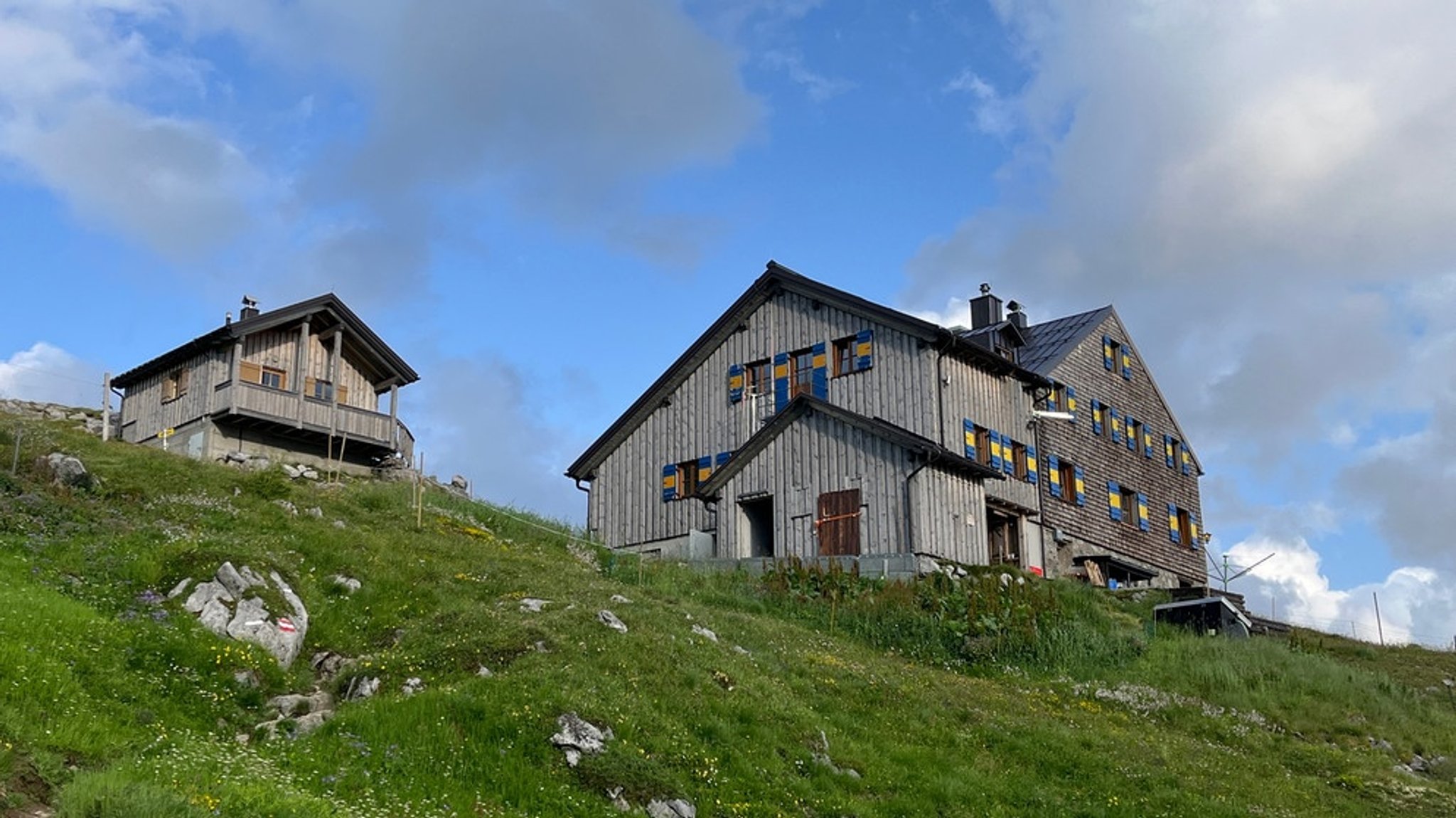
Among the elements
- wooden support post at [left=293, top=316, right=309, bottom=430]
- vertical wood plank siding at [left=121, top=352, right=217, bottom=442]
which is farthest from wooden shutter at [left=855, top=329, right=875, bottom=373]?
vertical wood plank siding at [left=121, top=352, right=217, bottom=442]

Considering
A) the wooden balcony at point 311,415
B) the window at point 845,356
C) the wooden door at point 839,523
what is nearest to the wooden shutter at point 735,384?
the window at point 845,356

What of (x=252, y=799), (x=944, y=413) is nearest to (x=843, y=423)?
(x=944, y=413)

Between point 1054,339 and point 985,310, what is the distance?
262 cm

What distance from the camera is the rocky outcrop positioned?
63.9 ft

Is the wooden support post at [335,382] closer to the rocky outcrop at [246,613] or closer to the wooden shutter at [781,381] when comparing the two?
the wooden shutter at [781,381]

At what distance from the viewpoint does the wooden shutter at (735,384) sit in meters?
43.4

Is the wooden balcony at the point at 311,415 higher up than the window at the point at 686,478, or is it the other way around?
the wooden balcony at the point at 311,415

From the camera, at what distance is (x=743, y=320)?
44219mm

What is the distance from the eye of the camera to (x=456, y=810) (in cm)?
1457

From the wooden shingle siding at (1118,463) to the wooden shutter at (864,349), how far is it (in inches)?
284

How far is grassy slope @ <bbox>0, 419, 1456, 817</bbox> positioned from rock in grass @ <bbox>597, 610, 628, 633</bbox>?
0.27m

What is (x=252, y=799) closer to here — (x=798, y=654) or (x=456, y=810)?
(x=456, y=810)

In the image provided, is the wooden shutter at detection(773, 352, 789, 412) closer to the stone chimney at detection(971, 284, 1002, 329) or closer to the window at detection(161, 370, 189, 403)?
the stone chimney at detection(971, 284, 1002, 329)

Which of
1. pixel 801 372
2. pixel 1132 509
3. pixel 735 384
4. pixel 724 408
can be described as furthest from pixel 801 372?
pixel 1132 509
